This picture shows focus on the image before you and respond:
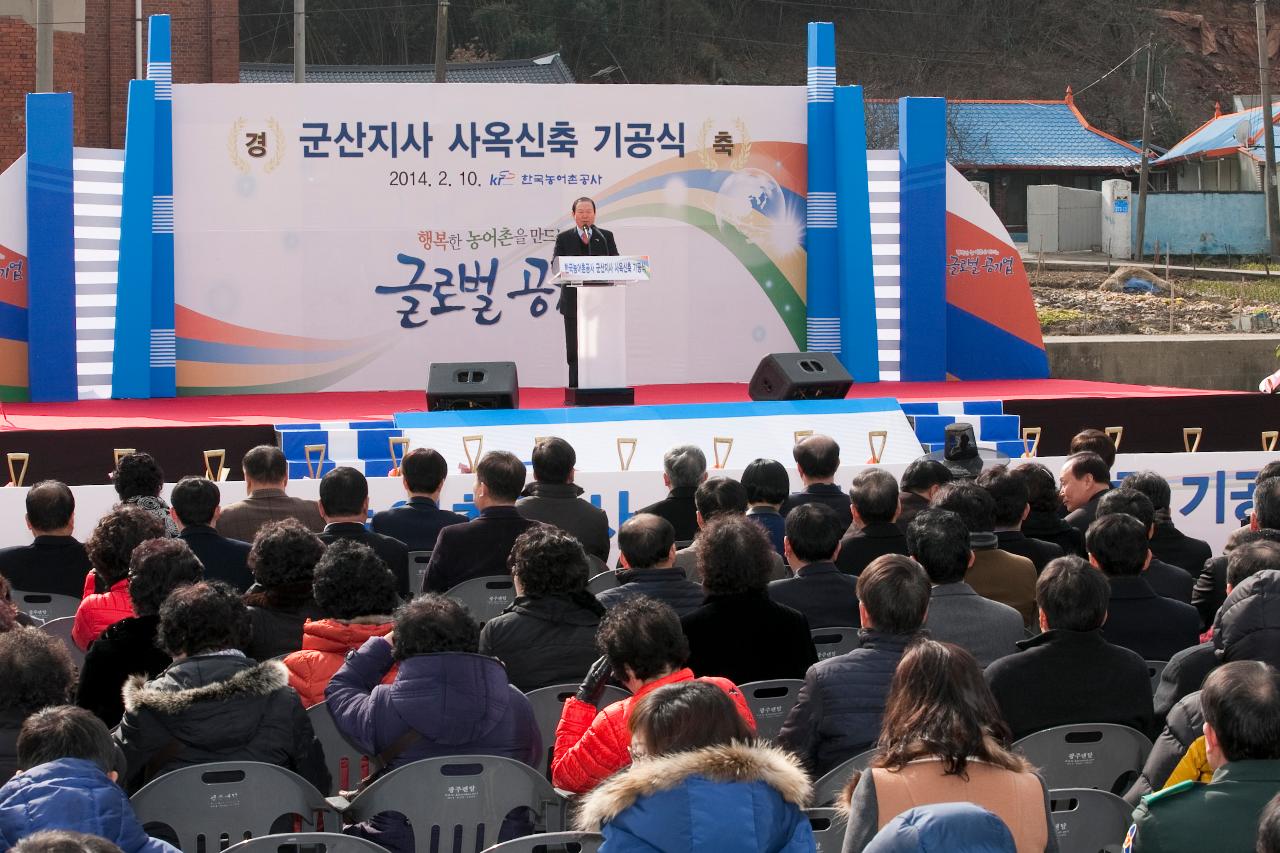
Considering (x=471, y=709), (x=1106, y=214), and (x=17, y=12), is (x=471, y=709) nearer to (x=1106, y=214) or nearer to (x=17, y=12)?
(x=17, y=12)

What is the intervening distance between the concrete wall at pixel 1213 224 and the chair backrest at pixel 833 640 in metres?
27.3

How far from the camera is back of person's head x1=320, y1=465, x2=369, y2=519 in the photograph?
4.85 metres

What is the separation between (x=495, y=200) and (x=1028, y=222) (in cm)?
2252

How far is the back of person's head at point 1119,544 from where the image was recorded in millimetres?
3957

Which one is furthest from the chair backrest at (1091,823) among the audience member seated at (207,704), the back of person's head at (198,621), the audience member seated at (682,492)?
the audience member seated at (682,492)

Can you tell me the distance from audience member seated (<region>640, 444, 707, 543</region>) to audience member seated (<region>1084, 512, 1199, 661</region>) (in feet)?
5.76

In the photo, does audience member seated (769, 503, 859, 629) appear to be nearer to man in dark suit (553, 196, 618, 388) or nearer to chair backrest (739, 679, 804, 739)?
chair backrest (739, 679, 804, 739)

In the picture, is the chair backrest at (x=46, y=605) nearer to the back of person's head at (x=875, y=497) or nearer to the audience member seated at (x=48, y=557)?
the audience member seated at (x=48, y=557)

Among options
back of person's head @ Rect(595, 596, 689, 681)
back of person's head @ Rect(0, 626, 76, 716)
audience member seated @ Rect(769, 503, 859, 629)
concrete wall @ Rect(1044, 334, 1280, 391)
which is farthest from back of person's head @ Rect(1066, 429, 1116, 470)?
concrete wall @ Rect(1044, 334, 1280, 391)

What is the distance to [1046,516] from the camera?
5.05 metres

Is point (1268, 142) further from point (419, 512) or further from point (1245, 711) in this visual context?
point (1245, 711)

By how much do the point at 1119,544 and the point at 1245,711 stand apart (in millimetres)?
1524

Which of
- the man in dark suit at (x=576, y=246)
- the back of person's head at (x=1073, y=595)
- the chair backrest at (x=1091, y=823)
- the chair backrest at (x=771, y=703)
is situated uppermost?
the man in dark suit at (x=576, y=246)

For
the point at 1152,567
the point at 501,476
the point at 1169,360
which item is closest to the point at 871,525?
the point at 1152,567
